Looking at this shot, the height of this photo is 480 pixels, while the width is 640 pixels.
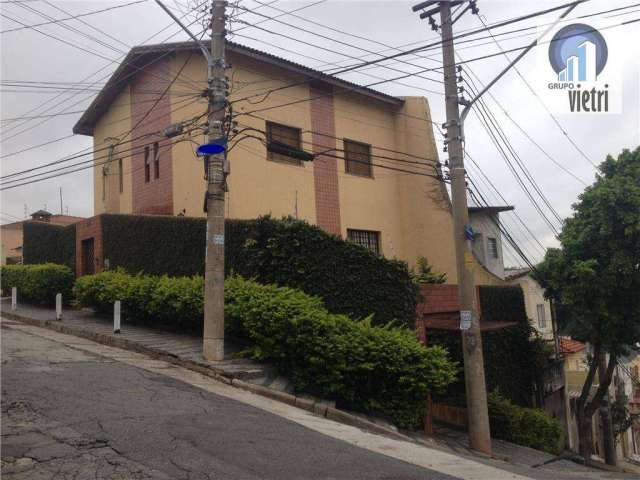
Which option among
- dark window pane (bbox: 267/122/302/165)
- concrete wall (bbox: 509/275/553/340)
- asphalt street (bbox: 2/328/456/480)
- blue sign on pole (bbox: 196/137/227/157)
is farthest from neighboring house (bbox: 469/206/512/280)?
asphalt street (bbox: 2/328/456/480)

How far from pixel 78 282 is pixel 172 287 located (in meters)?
4.12

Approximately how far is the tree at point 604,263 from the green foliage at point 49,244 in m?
14.5

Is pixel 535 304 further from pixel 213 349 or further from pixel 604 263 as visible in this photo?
pixel 213 349

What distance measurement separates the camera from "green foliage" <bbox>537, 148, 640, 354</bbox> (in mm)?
13820

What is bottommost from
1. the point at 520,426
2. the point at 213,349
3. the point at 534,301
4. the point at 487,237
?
the point at 520,426

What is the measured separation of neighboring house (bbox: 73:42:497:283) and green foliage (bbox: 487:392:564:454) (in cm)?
683

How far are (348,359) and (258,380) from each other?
1568 mm

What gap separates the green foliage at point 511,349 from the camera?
1625 centimetres

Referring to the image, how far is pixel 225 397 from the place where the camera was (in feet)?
28.1

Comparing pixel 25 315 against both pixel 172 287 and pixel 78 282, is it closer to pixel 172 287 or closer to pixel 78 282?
pixel 78 282

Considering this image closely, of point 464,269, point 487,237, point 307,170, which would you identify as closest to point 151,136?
point 307,170

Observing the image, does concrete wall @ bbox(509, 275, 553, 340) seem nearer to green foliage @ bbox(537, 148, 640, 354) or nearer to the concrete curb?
green foliage @ bbox(537, 148, 640, 354)

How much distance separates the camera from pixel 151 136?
18.9m

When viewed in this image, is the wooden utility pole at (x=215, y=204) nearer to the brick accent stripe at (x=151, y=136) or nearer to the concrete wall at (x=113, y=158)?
the brick accent stripe at (x=151, y=136)
